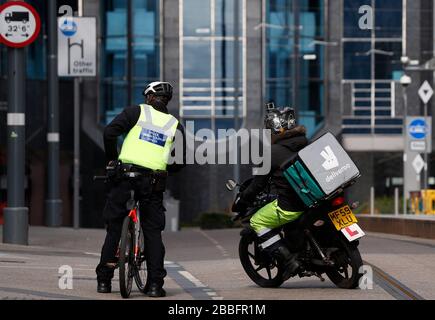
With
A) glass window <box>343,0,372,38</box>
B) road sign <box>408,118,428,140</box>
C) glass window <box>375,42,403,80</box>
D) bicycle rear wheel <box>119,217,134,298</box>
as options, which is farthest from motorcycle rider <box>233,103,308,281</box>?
glass window <box>375,42,403,80</box>

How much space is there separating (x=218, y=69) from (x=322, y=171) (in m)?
35.4

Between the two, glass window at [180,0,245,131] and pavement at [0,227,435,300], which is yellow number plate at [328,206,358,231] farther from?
glass window at [180,0,245,131]

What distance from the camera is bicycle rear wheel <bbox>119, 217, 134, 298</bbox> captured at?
11.1 m

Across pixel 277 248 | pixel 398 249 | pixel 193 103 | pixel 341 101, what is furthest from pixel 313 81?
pixel 277 248

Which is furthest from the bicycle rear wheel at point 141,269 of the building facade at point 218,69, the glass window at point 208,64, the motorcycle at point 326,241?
the glass window at point 208,64

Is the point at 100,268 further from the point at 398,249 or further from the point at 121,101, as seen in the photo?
the point at 121,101

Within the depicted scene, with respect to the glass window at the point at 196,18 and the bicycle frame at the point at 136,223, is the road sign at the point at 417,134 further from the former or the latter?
the bicycle frame at the point at 136,223

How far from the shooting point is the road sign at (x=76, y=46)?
102 feet

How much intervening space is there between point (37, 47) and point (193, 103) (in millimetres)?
5900

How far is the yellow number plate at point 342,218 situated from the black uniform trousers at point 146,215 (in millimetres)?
1548

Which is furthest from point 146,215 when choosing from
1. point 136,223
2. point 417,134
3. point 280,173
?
point 417,134

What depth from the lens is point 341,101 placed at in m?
49.8

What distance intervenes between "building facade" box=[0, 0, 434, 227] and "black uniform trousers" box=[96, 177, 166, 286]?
1329 inches

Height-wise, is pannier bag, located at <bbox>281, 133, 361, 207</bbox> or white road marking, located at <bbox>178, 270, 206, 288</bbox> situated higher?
Answer: pannier bag, located at <bbox>281, 133, 361, 207</bbox>
